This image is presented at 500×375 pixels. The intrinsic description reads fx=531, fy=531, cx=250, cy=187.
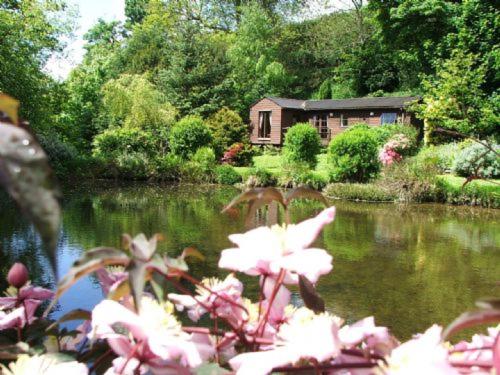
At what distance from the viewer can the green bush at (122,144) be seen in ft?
55.6

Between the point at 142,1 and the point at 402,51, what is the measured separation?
81.0 ft

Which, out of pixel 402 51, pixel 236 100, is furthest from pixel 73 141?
pixel 402 51

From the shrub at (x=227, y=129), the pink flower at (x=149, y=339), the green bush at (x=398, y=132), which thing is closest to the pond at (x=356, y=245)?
the pink flower at (x=149, y=339)

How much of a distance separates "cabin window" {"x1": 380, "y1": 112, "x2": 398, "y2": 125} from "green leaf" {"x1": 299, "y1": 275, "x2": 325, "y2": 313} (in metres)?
21.9

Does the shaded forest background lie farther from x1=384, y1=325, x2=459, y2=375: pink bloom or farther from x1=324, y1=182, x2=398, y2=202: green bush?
x1=384, y1=325, x2=459, y2=375: pink bloom

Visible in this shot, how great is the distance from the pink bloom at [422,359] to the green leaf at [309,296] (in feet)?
0.68

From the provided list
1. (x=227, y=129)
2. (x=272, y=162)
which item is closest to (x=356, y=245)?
(x=272, y=162)

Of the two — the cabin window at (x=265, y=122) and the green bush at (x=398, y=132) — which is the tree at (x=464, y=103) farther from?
the cabin window at (x=265, y=122)

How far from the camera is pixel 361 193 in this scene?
41.8 feet

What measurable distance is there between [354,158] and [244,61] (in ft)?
57.8

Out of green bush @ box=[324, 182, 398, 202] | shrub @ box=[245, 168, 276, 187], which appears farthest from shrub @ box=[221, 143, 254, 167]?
green bush @ box=[324, 182, 398, 202]

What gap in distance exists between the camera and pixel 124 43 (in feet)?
105

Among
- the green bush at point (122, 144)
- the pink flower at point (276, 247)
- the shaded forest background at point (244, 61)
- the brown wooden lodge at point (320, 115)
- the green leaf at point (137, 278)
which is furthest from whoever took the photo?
the brown wooden lodge at point (320, 115)

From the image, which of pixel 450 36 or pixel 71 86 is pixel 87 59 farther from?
pixel 450 36
